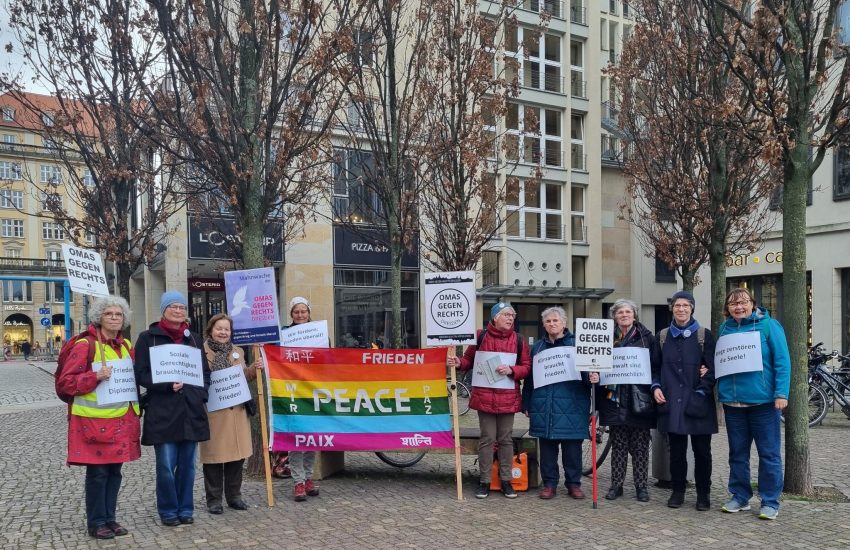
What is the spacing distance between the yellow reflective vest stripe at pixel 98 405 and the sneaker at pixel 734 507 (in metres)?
5.36

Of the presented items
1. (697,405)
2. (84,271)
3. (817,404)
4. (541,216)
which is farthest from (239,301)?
(541,216)

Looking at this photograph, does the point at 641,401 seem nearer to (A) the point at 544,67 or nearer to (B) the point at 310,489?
(B) the point at 310,489

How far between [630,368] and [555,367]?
72cm

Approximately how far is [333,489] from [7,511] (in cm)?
314

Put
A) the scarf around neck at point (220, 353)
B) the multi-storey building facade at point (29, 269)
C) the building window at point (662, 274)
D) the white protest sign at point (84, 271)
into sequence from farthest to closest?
the multi-storey building facade at point (29, 269)
the building window at point (662, 274)
the white protest sign at point (84, 271)
the scarf around neck at point (220, 353)

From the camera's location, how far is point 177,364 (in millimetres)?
6406

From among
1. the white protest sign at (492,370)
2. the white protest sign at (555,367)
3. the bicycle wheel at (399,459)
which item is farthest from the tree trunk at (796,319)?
the bicycle wheel at (399,459)

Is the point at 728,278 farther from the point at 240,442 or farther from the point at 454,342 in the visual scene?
the point at 240,442

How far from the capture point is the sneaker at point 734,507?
6.87m

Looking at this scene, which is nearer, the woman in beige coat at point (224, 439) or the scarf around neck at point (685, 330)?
the woman in beige coat at point (224, 439)

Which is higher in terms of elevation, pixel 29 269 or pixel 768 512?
pixel 29 269

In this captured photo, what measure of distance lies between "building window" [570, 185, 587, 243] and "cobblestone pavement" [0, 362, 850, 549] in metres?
24.3

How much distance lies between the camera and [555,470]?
746 cm

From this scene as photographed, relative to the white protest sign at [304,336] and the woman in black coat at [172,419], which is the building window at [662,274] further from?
the woman in black coat at [172,419]
